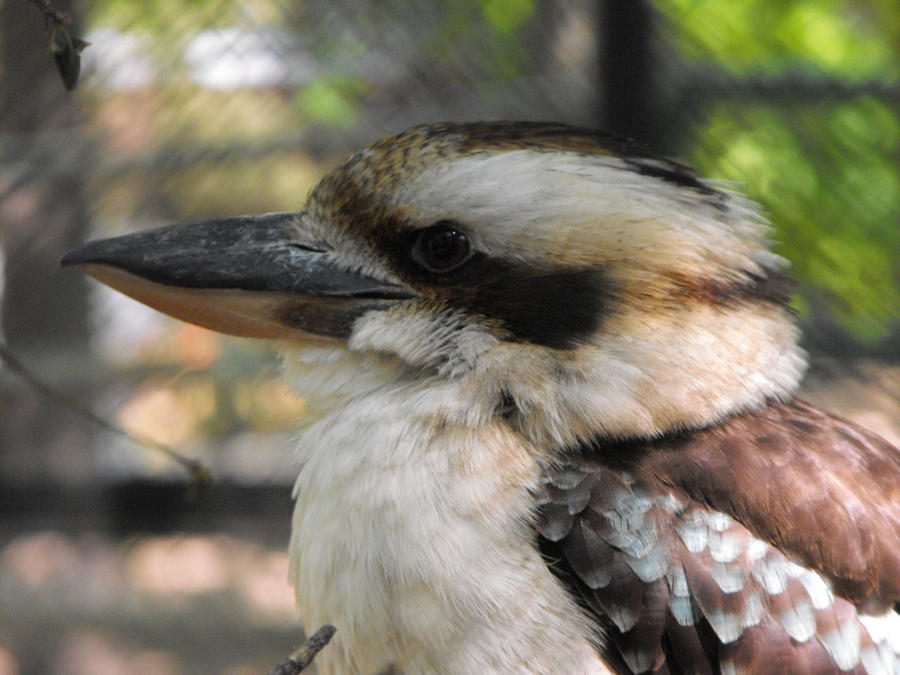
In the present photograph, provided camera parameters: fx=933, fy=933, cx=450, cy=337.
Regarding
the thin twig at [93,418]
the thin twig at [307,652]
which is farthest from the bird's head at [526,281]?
the thin twig at [307,652]

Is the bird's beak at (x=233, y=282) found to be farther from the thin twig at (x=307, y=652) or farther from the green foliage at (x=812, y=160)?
the green foliage at (x=812, y=160)

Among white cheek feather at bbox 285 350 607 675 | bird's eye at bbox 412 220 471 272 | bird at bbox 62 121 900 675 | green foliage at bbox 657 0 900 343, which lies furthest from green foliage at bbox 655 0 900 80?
white cheek feather at bbox 285 350 607 675

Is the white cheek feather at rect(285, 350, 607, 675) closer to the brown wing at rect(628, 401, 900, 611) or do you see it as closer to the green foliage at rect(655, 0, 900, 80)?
the brown wing at rect(628, 401, 900, 611)

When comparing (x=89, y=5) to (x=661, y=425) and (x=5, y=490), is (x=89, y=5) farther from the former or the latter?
(x=661, y=425)

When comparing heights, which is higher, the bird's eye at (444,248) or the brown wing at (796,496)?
the bird's eye at (444,248)

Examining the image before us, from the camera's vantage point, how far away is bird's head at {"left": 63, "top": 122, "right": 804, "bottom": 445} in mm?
835

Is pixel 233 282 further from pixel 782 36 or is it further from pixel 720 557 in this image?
pixel 782 36

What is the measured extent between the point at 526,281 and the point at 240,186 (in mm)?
1190

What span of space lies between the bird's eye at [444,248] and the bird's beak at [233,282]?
0.04 meters

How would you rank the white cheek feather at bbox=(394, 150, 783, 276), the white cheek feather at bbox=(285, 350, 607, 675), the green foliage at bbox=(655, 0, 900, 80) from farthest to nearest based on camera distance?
the green foliage at bbox=(655, 0, 900, 80)
the white cheek feather at bbox=(394, 150, 783, 276)
the white cheek feather at bbox=(285, 350, 607, 675)

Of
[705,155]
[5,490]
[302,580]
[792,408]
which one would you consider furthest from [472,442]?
[5,490]

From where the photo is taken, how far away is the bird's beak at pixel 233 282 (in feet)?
2.89

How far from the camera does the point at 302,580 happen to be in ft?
2.86

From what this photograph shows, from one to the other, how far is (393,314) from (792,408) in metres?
0.41
